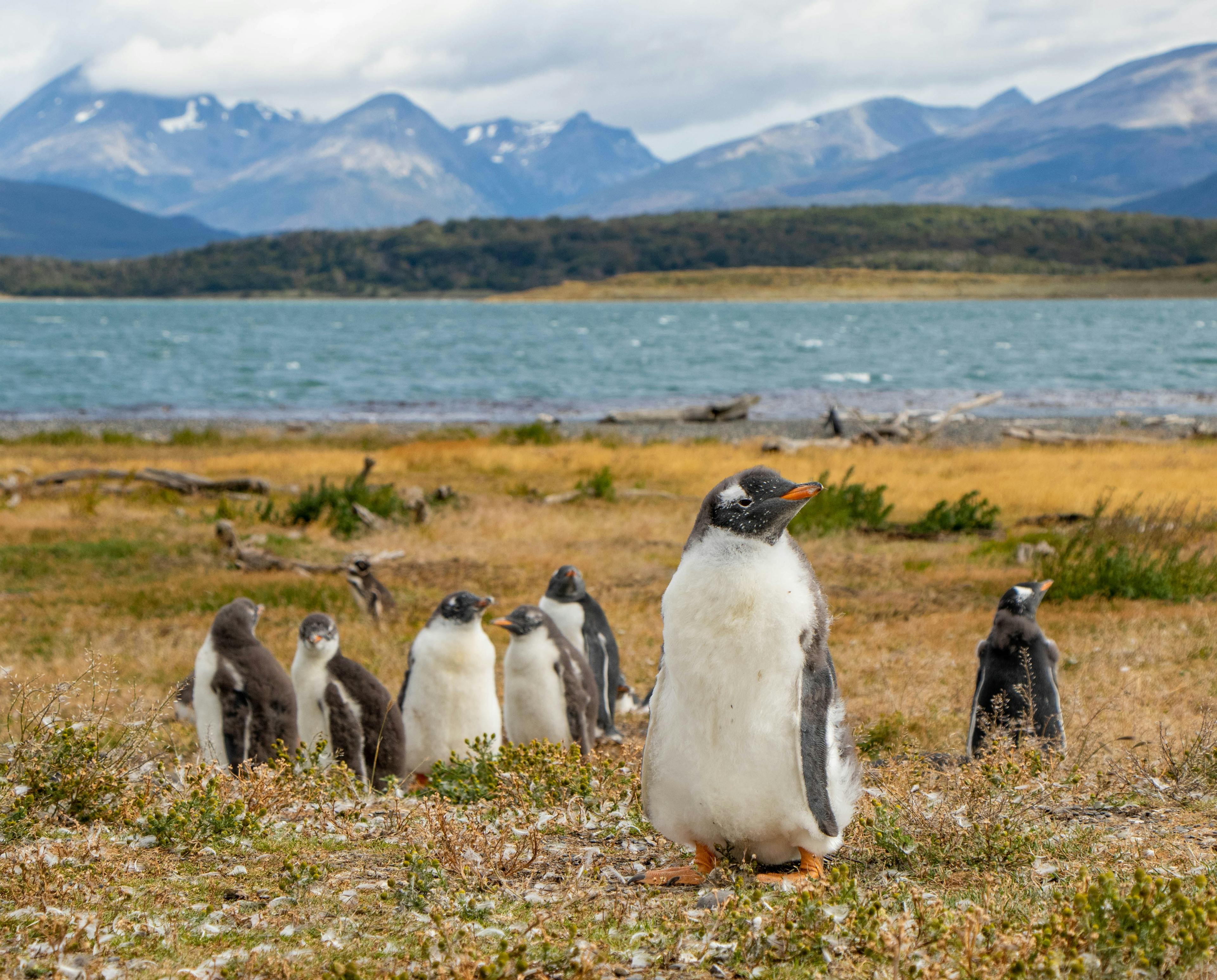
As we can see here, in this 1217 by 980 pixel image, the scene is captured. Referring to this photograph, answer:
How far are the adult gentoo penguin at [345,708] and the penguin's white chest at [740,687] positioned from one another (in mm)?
4217

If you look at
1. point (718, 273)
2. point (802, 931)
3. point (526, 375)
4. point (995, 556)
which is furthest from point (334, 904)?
point (718, 273)

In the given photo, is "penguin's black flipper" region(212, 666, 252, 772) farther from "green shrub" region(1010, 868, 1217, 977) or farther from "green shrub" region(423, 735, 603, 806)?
"green shrub" region(1010, 868, 1217, 977)

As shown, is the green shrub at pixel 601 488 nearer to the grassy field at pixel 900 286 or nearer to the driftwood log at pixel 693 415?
the driftwood log at pixel 693 415

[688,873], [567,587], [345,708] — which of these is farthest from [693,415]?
[688,873]

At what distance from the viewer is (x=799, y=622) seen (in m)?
4.86

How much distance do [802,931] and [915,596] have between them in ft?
37.0

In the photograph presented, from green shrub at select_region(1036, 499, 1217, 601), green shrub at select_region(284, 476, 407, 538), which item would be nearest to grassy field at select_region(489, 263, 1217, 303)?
green shrub at select_region(284, 476, 407, 538)

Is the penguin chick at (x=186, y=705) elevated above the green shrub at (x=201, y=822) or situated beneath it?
situated beneath

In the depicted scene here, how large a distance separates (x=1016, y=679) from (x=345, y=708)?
5232 mm

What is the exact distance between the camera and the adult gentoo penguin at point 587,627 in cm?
1088

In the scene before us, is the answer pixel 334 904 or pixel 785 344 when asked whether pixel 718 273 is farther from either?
pixel 334 904

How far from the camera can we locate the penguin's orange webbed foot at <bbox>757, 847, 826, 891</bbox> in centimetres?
482

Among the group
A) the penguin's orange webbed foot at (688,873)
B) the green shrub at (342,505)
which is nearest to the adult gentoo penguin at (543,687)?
the penguin's orange webbed foot at (688,873)

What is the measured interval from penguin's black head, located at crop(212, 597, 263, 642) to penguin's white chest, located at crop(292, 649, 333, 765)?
0.53 metres
